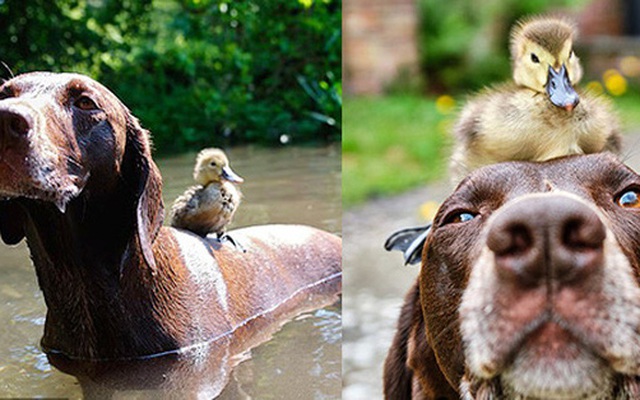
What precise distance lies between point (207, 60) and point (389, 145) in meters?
5.35

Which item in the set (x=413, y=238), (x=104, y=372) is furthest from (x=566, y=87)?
(x=104, y=372)

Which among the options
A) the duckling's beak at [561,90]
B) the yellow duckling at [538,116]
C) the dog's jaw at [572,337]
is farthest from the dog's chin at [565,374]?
the duckling's beak at [561,90]

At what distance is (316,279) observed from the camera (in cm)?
507

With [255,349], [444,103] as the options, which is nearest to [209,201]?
[255,349]

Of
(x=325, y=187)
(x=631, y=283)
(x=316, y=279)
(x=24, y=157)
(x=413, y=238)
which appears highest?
(x=631, y=283)

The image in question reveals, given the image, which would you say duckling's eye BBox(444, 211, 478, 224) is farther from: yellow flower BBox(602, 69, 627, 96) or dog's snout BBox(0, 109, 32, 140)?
yellow flower BBox(602, 69, 627, 96)

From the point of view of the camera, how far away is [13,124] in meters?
3.06

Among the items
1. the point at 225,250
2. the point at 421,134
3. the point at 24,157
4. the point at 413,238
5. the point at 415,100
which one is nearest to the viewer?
the point at 24,157

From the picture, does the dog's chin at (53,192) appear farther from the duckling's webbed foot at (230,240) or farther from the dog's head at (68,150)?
the duckling's webbed foot at (230,240)

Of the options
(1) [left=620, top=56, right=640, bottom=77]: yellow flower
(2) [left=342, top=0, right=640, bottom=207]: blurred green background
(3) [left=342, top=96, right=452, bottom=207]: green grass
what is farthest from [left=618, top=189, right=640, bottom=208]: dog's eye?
(1) [left=620, top=56, right=640, bottom=77]: yellow flower

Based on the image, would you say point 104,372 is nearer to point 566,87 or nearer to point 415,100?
point 566,87

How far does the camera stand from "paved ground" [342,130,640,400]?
4.30 meters

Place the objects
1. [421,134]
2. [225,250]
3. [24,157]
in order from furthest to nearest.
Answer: [421,134]
[225,250]
[24,157]

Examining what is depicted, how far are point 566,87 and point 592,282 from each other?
1625mm
